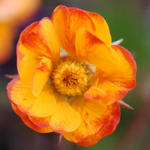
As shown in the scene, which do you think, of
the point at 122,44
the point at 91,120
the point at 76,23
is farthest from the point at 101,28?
the point at 122,44

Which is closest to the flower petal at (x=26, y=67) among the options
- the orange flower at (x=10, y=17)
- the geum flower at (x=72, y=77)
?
the geum flower at (x=72, y=77)

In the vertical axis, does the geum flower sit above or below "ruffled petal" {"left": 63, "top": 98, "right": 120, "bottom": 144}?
above

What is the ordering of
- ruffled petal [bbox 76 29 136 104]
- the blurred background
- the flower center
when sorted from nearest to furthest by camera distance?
ruffled petal [bbox 76 29 136 104]
the flower center
the blurred background

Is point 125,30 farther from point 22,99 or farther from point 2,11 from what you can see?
point 22,99

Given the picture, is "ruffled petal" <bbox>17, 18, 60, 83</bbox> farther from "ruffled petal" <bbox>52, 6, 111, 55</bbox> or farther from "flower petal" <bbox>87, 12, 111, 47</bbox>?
"flower petal" <bbox>87, 12, 111, 47</bbox>

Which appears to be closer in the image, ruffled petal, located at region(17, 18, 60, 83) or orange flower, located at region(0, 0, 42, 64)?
ruffled petal, located at region(17, 18, 60, 83)

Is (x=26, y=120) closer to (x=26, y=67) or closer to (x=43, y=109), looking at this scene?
(x=43, y=109)

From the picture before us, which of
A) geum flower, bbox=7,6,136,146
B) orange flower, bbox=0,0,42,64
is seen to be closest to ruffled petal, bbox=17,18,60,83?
geum flower, bbox=7,6,136,146
